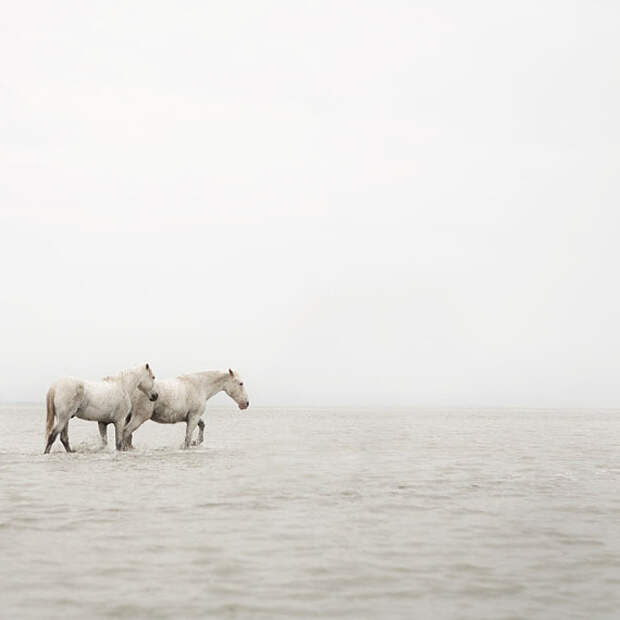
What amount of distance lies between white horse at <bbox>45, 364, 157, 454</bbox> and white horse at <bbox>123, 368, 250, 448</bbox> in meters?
0.46

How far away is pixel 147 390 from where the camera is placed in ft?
69.2

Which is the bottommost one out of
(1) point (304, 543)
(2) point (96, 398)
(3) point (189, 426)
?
(1) point (304, 543)

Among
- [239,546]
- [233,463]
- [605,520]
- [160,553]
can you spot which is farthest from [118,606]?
[233,463]

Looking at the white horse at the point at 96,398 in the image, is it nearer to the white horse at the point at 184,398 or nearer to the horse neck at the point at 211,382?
the white horse at the point at 184,398

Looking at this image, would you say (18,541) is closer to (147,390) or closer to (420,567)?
(420,567)

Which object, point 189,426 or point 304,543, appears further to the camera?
point 189,426

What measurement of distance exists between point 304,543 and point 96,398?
475 inches

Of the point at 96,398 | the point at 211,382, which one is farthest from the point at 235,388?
the point at 96,398

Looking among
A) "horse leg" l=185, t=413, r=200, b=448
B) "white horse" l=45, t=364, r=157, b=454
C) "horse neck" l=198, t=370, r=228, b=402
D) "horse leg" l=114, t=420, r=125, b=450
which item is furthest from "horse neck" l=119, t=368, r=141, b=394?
"horse neck" l=198, t=370, r=228, b=402

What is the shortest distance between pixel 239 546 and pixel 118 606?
2.45 meters

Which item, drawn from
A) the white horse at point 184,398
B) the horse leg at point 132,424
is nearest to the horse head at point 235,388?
the white horse at point 184,398

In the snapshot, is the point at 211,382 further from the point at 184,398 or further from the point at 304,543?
the point at 304,543

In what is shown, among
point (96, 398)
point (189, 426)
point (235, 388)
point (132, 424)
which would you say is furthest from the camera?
point (235, 388)

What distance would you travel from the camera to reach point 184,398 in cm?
2217
